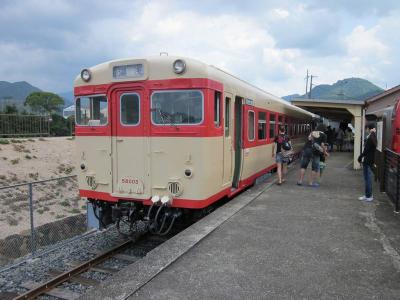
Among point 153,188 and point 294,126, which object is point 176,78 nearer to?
point 153,188

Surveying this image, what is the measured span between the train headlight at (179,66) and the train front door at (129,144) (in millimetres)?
785

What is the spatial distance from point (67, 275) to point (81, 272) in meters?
0.29

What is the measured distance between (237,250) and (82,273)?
8.72ft

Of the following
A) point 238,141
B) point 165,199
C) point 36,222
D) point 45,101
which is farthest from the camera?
point 45,101

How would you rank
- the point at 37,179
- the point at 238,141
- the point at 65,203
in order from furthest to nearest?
the point at 37,179, the point at 65,203, the point at 238,141

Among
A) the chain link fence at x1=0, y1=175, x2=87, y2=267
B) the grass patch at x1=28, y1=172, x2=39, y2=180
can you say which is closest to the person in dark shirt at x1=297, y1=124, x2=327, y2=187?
the chain link fence at x1=0, y1=175, x2=87, y2=267

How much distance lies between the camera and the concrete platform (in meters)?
4.07

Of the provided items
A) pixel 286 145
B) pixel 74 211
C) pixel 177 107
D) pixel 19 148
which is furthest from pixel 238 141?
pixel 19 148

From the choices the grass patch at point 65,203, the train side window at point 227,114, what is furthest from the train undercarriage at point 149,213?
the grass patch at point 65,203

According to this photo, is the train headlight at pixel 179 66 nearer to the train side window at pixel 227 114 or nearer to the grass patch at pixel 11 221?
the train side window at pixel 227 114

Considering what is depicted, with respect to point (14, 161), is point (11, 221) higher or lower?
lower

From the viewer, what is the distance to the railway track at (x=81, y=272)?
5.43m

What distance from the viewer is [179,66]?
636cm

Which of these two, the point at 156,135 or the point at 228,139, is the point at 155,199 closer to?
the point at 156,135
